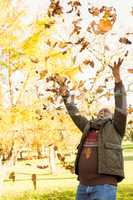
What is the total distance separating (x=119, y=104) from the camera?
203 inches

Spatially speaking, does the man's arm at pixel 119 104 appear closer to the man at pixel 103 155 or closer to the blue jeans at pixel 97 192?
the man at pixel 103 155

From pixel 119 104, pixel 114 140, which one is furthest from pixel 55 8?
pixel 114 140

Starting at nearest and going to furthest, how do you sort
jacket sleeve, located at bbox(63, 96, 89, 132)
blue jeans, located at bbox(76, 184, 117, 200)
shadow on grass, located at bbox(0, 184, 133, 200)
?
blue jeans, located at bbox(76, 184, 117, 200) < jacket sleeve, located at bbox(63, 96, 89, 132) < shadow on grass, located at bbox(0, 184, 133, 200)

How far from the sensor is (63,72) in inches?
446

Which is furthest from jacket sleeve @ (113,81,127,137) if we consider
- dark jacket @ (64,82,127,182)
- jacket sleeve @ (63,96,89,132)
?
jacket sleeve @ (63,96,89,132)

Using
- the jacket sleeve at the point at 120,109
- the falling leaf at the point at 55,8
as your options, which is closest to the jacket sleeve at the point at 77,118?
the jacket sleeve at the point at 120,109

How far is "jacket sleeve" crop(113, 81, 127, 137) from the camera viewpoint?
511cm

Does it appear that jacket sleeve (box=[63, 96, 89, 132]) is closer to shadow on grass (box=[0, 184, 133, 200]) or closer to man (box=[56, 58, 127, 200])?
man (box=[56, 58, 127, 200])

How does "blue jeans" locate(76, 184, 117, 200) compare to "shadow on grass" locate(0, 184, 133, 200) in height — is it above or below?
above

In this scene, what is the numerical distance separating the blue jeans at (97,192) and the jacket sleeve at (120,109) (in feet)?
1.65

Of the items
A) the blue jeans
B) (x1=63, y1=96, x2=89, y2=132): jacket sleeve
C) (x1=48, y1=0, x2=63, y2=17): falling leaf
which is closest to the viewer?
the blue jeans

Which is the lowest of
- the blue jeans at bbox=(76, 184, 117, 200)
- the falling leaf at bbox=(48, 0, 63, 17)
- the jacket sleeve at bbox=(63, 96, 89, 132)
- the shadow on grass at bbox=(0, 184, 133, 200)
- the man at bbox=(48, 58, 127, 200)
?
the shadow on grass at bbox=(0, 184, 133, 200)

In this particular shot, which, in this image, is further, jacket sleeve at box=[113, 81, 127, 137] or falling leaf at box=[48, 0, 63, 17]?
falling leaf at box=[48, 0, 63, 17]

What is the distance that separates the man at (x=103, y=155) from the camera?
5066 mm
